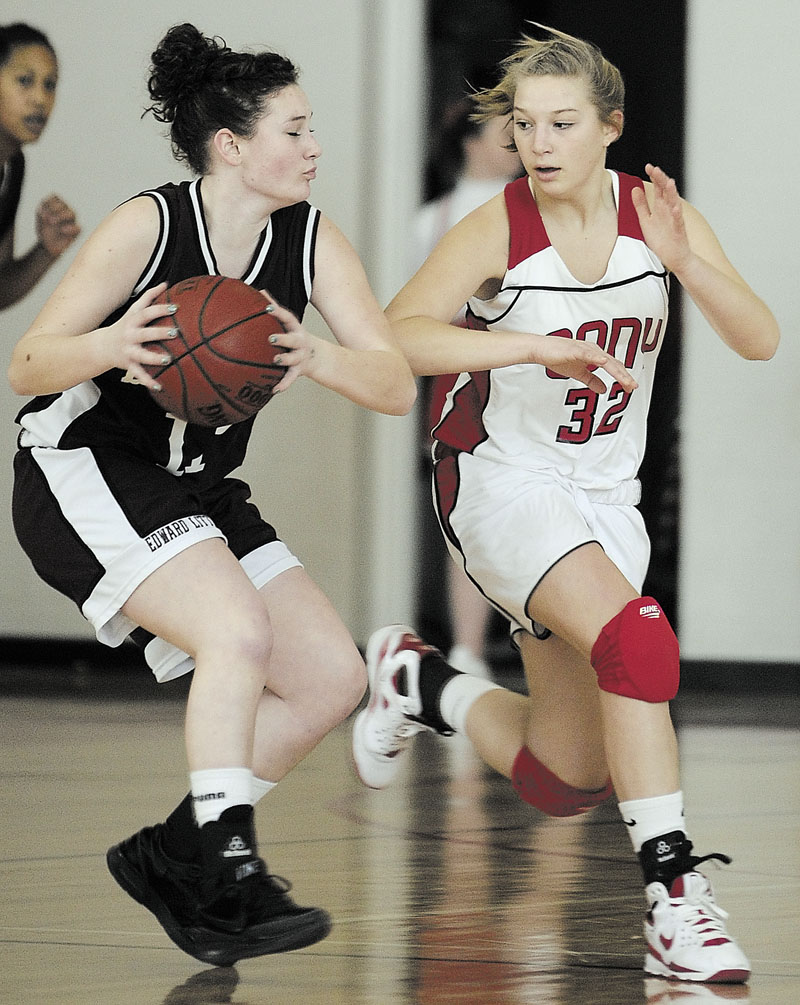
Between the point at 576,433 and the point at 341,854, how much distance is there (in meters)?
0.90

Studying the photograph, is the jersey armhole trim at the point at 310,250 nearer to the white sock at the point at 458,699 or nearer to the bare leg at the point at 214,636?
the bare leg at the point at 214,636

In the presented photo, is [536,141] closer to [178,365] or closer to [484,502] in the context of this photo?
[484,502]

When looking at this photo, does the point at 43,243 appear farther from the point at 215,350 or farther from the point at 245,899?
the point at 245,899

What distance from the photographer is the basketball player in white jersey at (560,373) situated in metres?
2.63

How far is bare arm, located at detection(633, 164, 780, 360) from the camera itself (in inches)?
105

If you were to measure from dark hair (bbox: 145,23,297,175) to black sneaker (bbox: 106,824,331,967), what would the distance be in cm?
102

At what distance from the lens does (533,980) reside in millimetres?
2201

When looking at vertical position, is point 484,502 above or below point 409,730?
above

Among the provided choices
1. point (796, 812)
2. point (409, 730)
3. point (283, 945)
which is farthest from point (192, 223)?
point (796, 812)

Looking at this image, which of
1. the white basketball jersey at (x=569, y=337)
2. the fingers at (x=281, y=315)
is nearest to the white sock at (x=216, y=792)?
the fingers at (x=281, y=315)

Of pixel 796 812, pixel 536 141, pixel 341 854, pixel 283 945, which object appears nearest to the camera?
pixel 283 945

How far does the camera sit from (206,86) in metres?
2.52

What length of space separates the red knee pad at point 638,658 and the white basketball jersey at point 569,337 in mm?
445

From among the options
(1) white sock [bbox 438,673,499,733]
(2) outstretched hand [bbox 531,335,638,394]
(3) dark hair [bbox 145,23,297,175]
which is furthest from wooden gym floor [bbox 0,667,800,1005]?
(3) dark hair [bbox 145,23,297,175]
